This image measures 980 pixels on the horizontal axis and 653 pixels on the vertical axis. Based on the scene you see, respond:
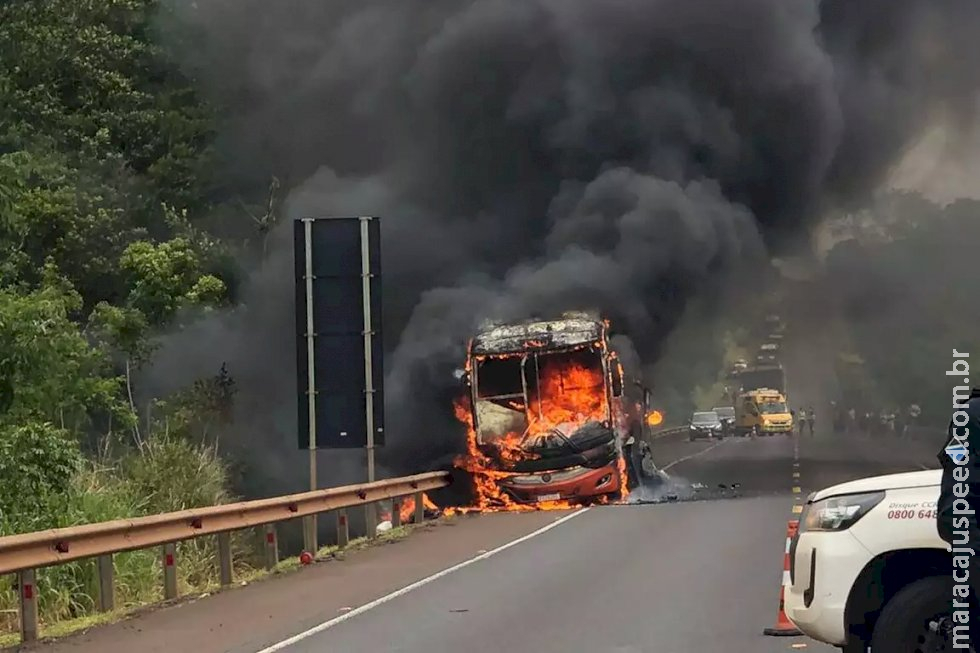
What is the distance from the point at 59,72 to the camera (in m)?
34.9

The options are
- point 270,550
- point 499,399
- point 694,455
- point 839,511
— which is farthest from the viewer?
point 694,455

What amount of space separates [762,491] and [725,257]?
8.98 m

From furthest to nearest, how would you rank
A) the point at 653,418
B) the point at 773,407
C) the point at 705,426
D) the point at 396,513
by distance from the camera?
the point at 705,426 < the point at 773,407 < the point at 653,418 < the point at 396,513

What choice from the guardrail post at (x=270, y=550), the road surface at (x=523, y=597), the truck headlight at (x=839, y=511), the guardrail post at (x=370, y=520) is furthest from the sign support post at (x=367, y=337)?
the truck headlight at (x=839, y=511)

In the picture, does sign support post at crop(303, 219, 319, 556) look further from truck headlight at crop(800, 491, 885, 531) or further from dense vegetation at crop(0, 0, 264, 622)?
truck headlight at crop(800, 491, 885, 531)

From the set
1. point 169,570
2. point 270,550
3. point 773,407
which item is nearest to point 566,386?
point 270,550

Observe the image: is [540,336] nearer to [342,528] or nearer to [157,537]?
[342,528]

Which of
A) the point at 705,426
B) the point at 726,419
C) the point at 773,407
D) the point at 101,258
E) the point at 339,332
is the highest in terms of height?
the point at 101,258

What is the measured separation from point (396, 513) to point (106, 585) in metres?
9.22

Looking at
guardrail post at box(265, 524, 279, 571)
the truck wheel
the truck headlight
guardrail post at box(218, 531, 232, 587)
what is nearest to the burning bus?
guardrail post at box(265, 524, 279, 571)

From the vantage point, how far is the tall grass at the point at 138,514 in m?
13.5

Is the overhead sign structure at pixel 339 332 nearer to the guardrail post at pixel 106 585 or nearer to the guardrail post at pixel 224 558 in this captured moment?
the guardrail post at pixel 224 558

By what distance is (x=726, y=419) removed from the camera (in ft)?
189

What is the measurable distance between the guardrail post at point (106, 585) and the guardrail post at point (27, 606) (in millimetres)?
1447
